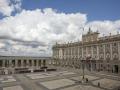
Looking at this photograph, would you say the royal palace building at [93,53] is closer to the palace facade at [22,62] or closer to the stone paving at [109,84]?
the palace facade at [22,62]

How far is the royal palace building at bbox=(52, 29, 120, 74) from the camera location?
5825cm

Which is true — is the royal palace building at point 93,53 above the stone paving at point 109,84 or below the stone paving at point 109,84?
above

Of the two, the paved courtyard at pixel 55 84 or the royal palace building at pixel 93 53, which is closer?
the paved courtyard at pixel 55 84

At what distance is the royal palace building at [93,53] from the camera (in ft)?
191

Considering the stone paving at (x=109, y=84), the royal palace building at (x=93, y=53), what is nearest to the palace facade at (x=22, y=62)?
the royal palace building at (x=93, y=53)

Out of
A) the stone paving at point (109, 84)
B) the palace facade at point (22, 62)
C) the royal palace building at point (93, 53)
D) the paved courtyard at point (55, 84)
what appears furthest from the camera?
the palace facade at point (22, 62)

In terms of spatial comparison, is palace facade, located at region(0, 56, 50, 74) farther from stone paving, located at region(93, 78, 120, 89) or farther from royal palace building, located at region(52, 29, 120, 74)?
stone paving, located at region(93, 78, 120, 89)

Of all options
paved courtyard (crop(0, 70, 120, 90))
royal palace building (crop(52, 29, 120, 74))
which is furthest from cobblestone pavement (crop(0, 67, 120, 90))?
royal palace building (crop(52, 29, 120, 74))

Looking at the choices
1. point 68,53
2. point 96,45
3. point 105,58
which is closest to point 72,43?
point 68,53

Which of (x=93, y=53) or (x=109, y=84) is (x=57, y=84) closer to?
(x=109, y=84)

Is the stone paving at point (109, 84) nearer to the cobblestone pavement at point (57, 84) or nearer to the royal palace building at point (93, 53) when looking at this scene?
the cobblestone pavement at point (57, 84)

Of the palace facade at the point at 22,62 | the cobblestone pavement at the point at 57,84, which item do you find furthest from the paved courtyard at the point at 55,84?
the palace facade at the point at 22,62

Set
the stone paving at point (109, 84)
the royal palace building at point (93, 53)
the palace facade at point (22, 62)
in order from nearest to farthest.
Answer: the stone paving at point (109, 84) → the royal palace building at point (93, 53) → the palace facade at point (22, 62)

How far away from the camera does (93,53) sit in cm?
6919
